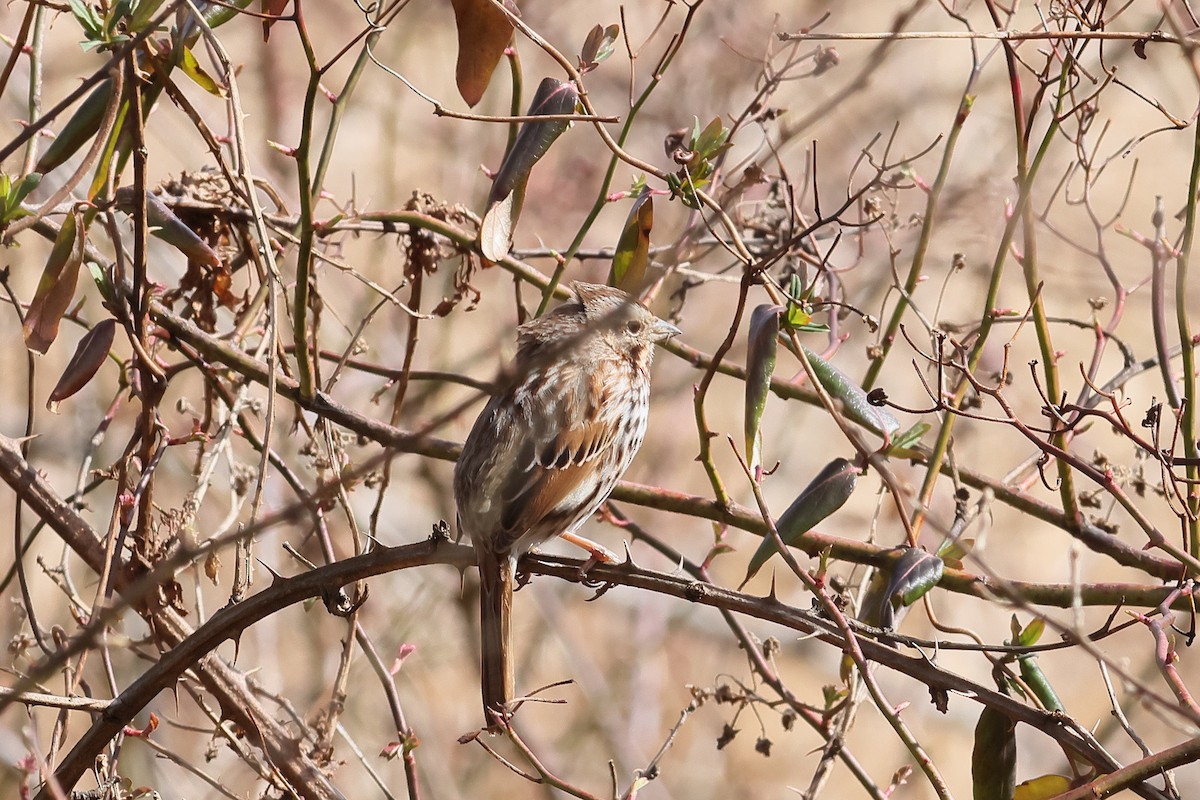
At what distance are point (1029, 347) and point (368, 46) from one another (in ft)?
24.7

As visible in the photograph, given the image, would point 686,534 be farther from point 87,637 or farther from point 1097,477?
point 87,637

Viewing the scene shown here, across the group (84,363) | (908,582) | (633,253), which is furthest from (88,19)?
(908,582)

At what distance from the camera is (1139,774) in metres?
2.51

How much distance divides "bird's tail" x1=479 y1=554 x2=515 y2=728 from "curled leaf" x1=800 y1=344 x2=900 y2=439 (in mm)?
1188

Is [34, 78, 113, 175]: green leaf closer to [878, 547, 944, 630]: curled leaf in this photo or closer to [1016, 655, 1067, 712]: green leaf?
[878, 547, 944, 630]: curled leaf

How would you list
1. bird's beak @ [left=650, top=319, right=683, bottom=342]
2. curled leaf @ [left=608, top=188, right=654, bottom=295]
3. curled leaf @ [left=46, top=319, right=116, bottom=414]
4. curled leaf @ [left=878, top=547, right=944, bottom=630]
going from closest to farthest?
curled leaf @ [left=878, top=547, right=944, bottom=630]
curled leaf @ [left=46, top=319, right=116, bottom=414]
curled leaf @ [left=608, top=188, right=654, bottom=295]
bird's beak @ [left=650, top=319, right=683, bottom=342]

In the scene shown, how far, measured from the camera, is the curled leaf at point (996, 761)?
2.95m

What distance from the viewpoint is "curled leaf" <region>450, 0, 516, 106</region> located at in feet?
10.3

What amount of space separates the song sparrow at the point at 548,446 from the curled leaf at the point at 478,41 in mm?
866

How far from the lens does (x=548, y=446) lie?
430cm

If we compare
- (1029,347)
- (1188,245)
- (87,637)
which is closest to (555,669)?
(1029,347)

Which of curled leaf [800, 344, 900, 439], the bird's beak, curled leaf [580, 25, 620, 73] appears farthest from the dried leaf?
the bird's beak

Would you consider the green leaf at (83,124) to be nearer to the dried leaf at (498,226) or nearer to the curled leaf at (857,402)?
the dried leaf at (498,226)

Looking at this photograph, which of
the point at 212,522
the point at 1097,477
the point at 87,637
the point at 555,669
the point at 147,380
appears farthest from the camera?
the point at 555,669
